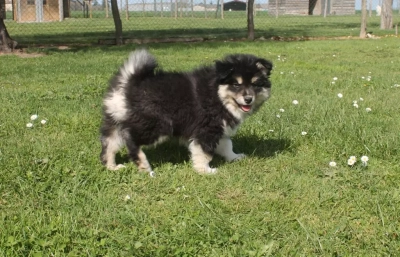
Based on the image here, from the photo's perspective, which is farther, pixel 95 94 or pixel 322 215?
pixel 95 94

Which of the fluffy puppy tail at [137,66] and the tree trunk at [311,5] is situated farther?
the tree trunk at [311,5]

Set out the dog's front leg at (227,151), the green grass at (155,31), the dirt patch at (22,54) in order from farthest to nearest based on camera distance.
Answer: the green grass at (155,31)
the dirt patch at (22,54)
the dog's front leg at (227,151)

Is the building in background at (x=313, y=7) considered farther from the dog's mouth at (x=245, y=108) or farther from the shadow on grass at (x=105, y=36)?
the dog's mouth at (x=245, y=108)

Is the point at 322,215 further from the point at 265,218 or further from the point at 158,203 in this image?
the point at 158,203

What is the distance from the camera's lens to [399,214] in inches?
137

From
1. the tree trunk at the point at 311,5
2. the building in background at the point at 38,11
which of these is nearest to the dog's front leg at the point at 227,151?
the building in background at the point at 38,11

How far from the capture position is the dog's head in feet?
13.8

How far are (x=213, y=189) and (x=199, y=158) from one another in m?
0.47

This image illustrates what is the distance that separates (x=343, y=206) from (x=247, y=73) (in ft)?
4.63

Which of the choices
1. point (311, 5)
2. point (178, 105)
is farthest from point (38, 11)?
point (311, 5)

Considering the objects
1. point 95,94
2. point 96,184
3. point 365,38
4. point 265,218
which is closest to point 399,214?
point 265,218

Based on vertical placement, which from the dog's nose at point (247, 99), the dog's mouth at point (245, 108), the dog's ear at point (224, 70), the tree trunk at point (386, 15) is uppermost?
the tree trunk at point (386, 15)

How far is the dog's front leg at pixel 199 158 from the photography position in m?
4.32

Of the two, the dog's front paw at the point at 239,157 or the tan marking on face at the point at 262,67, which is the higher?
the tan marking on face at the point at 262,67
